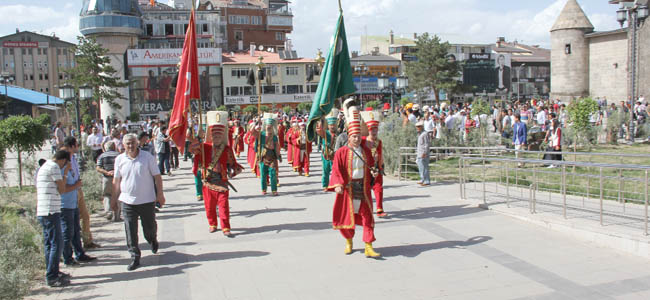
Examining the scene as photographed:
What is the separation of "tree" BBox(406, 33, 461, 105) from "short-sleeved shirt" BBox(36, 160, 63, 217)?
2545 inches

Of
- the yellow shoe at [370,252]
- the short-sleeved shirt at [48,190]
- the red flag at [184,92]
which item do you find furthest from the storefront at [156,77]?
the yellow shoe at [370,252]

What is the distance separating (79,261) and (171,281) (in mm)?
1759

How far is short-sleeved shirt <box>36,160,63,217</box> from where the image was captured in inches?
254

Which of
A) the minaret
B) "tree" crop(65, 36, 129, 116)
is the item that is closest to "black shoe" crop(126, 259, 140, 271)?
"tree" crop(65, 36, 129, 116)

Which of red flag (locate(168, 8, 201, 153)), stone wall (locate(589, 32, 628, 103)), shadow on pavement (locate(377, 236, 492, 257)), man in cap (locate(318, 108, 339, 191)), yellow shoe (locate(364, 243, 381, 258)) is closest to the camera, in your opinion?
yellow shoe (locate(364, 243, 381, 258))

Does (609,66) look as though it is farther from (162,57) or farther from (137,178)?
(162,57)

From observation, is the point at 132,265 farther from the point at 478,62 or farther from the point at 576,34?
the point at 478,62

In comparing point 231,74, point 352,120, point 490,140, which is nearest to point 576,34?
point 490,140

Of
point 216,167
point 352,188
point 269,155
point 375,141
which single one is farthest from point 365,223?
point 269,155

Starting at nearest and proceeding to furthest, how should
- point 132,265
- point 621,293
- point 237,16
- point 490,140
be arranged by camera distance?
1. point 621,293
2. point 132,265
3. point 490,140
4. point 237,16

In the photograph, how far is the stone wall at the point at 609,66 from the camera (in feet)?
139

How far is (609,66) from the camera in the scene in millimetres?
43750

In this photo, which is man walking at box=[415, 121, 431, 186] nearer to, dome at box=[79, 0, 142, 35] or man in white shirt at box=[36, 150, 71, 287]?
man in white shirt at box=[36, 150, 71, 287]

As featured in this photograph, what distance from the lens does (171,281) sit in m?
6.61
